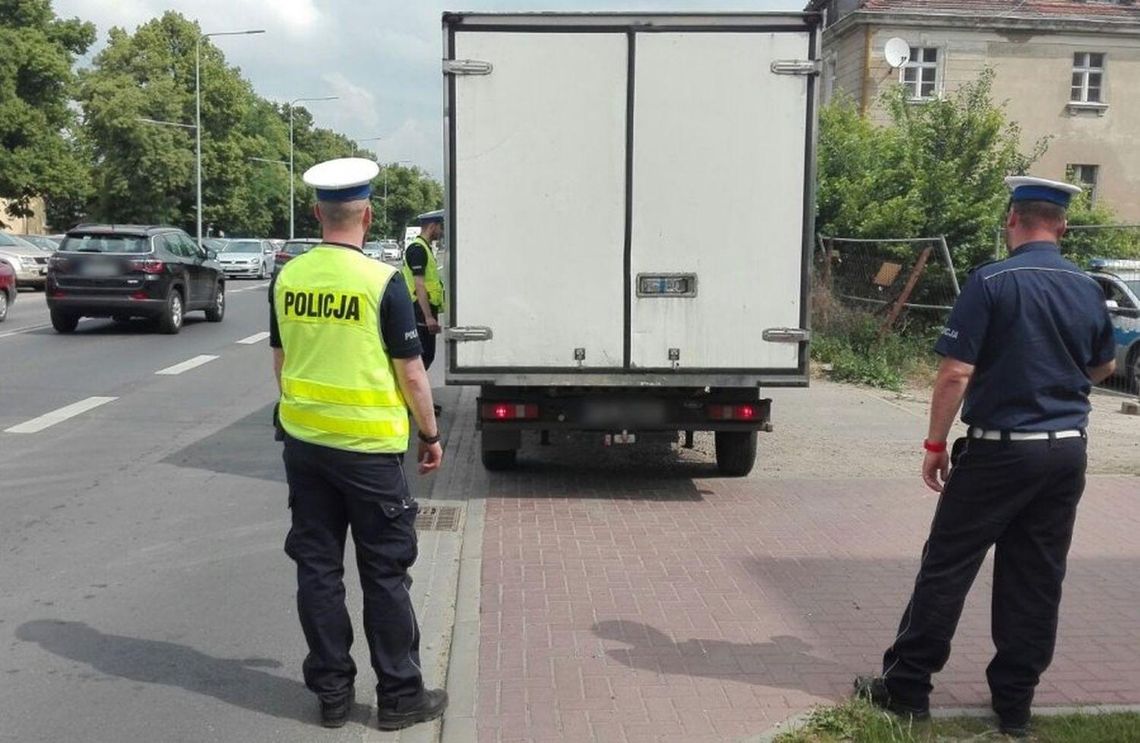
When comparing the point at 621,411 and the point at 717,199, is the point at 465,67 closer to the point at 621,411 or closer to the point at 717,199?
the point at 717,199

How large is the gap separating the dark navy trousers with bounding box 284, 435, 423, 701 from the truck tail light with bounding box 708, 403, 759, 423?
4056 millimetres

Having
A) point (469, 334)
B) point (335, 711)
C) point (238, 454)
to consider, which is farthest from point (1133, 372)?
point (335, 711)

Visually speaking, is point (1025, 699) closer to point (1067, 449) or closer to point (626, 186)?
point (1067, 449)

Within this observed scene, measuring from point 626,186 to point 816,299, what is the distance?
36.9 feet

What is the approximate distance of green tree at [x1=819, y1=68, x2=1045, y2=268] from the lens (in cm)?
1712

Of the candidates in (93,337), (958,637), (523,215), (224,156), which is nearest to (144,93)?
(224,156)

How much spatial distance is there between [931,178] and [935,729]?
14.5 m

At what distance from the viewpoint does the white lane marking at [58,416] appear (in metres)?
10.4

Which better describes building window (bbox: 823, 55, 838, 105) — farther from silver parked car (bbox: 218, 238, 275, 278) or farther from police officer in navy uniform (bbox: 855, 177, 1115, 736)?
police officer in navy uniform (bbox: 855, 177, 1115, 736)

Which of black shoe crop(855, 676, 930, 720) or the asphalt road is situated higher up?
black shoe crop(855, 676, 930, 720)

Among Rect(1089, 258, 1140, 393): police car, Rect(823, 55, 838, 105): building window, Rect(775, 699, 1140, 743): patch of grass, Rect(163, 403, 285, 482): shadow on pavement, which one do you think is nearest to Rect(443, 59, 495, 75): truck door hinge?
Rect(163, 403, 285, 482): shadow on pavement

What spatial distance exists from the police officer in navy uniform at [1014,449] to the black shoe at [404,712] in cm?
166

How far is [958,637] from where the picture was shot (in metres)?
5.12

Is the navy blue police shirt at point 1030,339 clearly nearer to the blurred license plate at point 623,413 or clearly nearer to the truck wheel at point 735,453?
the blurred license plate at point 623,413
